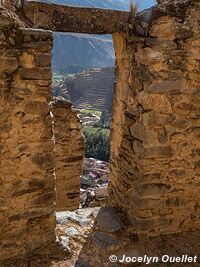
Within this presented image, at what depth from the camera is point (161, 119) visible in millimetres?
3988

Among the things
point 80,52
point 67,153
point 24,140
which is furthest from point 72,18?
point 80,52

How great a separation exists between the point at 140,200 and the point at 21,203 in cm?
132

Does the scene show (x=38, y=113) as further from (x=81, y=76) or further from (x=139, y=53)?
(x=81, y=76)

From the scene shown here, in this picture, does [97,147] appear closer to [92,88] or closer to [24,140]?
[92,88]

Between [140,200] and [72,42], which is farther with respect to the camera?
[72,42]

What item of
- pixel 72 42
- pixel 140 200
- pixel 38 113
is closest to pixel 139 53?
pixel 38 113

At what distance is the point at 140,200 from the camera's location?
409 cm

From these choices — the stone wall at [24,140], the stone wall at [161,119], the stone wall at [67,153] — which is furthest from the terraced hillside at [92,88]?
the stone wall at [24,140]

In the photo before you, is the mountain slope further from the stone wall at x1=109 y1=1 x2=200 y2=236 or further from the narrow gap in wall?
the stone wall at x1=109 y1=1 x2=200 y2=236

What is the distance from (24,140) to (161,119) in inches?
59.0

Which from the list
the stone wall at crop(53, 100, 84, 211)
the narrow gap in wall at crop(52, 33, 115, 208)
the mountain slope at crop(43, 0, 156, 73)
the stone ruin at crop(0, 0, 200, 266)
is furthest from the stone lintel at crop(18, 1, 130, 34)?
the mountain slope at crop(43, 0, 156, 73)

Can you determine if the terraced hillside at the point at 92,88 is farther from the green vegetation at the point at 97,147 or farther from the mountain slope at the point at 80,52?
the mountain slope at the point at 80,52

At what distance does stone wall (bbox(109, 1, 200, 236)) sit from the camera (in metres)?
3.86

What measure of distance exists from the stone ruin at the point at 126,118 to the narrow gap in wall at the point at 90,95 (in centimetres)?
115
